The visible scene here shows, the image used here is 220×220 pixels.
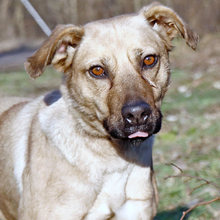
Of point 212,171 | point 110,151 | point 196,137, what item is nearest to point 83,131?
point 110,151

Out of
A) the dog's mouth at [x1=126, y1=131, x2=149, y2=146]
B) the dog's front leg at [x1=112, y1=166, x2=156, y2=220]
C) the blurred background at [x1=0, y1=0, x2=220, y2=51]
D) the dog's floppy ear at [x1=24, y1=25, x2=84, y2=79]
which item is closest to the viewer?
the dog's mouth at [x1=126, y1=131, x2=149, y2=146]

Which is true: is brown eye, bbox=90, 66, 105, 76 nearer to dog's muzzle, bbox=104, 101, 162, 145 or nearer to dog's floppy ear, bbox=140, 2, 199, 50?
dog's muzzle, bbox=104, 101, 162, 145

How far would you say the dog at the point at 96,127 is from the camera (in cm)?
303

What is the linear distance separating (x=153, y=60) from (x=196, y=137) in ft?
12.0

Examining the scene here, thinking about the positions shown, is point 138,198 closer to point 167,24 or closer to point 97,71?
point 97,71

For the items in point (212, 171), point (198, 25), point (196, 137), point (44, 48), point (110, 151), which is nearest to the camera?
point (44, 48)

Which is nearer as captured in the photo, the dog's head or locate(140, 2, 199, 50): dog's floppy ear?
the dog's head

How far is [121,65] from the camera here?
3084 mm

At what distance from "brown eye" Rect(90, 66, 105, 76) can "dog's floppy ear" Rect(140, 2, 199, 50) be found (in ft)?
2.40

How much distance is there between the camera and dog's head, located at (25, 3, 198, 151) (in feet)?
9.51

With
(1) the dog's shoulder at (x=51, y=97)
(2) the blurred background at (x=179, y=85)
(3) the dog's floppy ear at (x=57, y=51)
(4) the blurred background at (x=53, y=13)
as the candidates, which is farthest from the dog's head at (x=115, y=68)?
(4) the blurred background at (x=53, y=13)

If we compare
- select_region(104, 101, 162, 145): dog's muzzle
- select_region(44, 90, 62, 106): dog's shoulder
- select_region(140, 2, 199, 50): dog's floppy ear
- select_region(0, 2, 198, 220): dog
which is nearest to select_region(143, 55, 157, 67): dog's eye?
select_region(0, 2, 198, 220): dog

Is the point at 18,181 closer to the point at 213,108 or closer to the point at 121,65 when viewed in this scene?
the point at 121,65

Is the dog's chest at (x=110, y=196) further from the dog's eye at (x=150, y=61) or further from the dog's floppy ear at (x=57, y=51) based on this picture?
the dog's floppy ear at (x=57, y=51)
